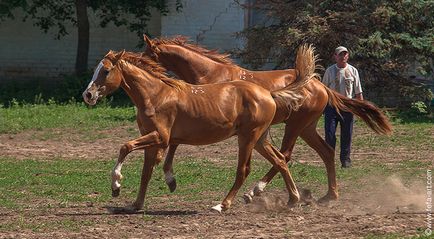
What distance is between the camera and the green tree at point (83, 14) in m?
26.1

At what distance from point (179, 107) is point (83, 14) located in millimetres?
15475

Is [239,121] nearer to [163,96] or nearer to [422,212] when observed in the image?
[163,96]

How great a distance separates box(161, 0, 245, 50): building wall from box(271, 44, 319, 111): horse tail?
535 inches

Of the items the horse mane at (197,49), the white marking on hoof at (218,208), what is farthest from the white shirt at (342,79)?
the white marking on hoof at (218,208)

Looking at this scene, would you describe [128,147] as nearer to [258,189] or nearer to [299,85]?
[258,189]

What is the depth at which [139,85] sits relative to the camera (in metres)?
11.3

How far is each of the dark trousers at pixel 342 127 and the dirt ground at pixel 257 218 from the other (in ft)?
5.23

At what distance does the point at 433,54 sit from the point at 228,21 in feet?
20.1

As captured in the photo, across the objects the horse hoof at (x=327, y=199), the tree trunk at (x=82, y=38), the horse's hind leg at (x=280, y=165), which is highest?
the horse's hind leg at (x=280, y=165)

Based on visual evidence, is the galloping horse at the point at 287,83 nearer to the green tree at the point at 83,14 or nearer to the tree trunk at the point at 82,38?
the green tree at the point at 83,14

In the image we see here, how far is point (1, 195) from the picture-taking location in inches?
503

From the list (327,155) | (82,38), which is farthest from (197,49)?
(82,38)

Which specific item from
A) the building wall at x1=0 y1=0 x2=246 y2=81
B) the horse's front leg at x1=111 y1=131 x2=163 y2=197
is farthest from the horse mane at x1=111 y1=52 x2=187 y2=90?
the building wall at x1=0 y1=0 x2=246 y2=81

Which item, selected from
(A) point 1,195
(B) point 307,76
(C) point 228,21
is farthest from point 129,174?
(C) point 228,21
